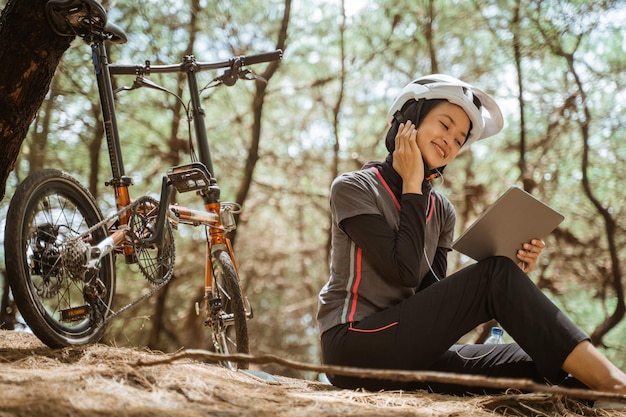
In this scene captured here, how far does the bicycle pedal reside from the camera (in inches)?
102

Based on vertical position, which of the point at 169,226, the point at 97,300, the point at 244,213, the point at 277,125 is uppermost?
the point at 277,125

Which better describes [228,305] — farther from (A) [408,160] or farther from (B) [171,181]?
(A) [408,160]

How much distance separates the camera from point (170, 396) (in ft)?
5.41

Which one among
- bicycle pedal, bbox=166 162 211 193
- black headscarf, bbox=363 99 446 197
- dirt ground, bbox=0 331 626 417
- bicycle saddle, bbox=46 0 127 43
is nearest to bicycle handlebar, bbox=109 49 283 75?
bicycle saddle, bbox=46 0 127 43

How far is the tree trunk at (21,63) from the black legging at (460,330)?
1363 mm

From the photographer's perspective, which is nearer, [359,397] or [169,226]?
[359,397]

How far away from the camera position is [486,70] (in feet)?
18.7

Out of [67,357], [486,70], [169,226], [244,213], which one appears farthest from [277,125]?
[67,357]

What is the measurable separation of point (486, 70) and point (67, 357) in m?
4.59

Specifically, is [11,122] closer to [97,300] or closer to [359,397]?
[97,300]

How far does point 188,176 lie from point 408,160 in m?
0.88

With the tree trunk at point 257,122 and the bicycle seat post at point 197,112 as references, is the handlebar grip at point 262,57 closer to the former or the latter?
the bicycle seat post at point 197,112

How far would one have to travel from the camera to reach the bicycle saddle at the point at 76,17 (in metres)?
2.28

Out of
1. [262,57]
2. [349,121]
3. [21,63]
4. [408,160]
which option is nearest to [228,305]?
[408,160]
